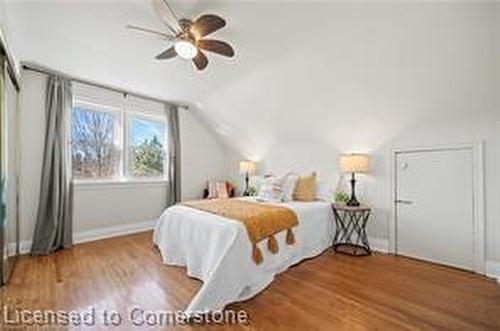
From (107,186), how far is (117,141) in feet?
2.67

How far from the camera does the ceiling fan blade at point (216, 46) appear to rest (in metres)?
2.54

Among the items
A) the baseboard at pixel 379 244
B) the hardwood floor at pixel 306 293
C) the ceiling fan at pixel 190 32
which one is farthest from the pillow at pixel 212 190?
the ceiling fan at pixel 190 32

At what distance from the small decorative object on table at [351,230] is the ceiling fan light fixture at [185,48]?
2758 millimetres

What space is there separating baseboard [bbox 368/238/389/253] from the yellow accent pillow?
3.37ft

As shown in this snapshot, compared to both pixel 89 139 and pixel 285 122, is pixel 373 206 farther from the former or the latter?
pixel 89 139

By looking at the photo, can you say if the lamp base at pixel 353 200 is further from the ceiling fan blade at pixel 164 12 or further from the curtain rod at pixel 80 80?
the curtain rod at pixel 80 80

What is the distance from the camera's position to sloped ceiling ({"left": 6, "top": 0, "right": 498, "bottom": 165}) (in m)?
2.35

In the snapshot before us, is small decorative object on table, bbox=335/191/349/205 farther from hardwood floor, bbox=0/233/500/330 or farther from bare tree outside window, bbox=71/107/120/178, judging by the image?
bare tree outside window, bbox=71/107/120/178

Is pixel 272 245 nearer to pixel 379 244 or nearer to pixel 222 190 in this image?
pixel 379 244

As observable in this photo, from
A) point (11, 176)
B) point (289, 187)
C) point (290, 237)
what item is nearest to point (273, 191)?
point (289, 187)

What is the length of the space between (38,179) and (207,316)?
3.19 metres

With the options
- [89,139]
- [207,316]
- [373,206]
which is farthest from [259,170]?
[207,316]

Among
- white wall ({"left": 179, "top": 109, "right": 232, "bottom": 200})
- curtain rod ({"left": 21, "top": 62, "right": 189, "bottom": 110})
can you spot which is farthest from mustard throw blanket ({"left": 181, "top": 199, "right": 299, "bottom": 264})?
curtain rod ({"left": 21, "top": 62, "right": 189, "bottom": 110})

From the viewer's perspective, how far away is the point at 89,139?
171 inches
